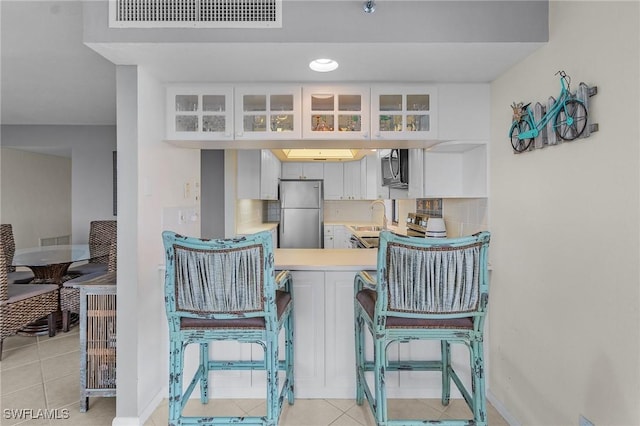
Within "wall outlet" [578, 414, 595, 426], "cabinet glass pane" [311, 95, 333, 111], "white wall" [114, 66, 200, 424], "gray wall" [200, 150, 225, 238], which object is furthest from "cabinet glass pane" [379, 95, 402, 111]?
"gray wall" [200, 150, 225, 238]

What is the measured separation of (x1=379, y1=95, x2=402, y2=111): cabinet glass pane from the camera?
2.16 meters

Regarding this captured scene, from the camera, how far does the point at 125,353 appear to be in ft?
6.23

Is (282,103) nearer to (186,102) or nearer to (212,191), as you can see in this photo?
(186,102)

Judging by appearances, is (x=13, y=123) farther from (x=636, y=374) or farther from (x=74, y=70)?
(x=636, y=374)

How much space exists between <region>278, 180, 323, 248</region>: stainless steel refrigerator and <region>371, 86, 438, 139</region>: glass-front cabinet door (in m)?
3.32

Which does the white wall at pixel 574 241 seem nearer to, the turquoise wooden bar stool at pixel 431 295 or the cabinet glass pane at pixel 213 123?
the turquoise wooden bar stool at pixel 431 295

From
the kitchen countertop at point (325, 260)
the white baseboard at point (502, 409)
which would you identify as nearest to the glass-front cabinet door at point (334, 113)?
the kitchen countertop at point (325, 260)

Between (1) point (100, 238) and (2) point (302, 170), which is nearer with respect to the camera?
(1) point (100, 238)

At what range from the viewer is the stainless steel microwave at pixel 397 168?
119 inches

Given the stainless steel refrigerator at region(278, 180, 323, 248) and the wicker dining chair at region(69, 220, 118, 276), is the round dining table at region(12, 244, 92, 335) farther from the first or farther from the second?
the stainless steel refrigerator at region(278, 180, 323, 248)

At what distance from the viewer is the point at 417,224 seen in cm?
377

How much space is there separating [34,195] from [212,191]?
3.50 metres

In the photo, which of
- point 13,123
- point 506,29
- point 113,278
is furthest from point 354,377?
point 13,123

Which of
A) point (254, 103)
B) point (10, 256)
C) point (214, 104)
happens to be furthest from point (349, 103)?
point (10, 256)
